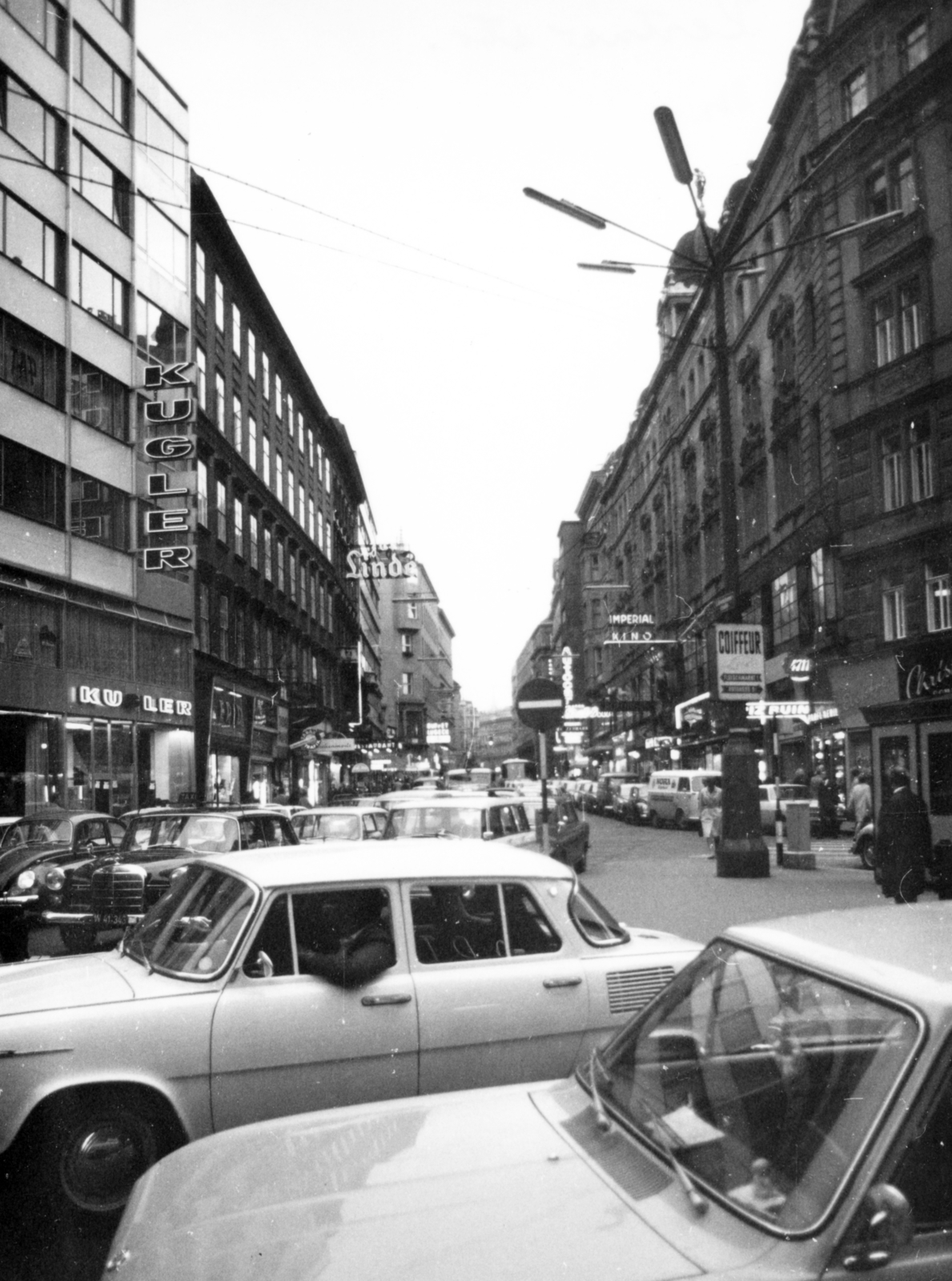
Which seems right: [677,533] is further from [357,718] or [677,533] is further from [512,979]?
[512,979]

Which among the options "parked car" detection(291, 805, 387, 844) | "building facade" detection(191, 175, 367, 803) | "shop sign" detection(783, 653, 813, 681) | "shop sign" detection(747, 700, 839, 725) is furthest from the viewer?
"building facade" detection(191, 175, 367, 803)

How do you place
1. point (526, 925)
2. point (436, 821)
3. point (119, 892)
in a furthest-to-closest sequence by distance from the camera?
point (436, 821) → point (119, 892) → point (526, 925)

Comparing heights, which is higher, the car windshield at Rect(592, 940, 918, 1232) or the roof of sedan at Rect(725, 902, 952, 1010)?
the roof of sedan at Rect(725, 902, 952, 1010)

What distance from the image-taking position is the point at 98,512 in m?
27.8

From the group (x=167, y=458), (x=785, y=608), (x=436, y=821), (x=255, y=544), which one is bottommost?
(x=436, y=821)

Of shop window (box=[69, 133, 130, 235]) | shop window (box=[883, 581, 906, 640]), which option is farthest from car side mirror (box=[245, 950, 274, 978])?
shop window (box=[883, 581, 906, 640])

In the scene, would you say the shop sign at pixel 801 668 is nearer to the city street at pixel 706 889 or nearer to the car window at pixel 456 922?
the city street at pixel 706 889

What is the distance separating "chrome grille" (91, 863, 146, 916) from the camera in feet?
32.8

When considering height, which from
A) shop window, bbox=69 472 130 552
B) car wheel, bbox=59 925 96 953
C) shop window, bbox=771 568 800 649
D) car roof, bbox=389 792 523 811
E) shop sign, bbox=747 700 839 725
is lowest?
car wheel, bbox=59 925 96 953

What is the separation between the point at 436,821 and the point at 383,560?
169ft

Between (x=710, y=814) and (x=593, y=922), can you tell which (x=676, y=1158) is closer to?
(x=593, y=922)

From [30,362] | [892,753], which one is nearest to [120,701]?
[30,362]

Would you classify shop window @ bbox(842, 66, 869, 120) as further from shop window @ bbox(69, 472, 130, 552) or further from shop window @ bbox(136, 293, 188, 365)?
Result: shop window @ bbox(69, 472, 130, 552)

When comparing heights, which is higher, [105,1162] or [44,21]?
[44,21]
